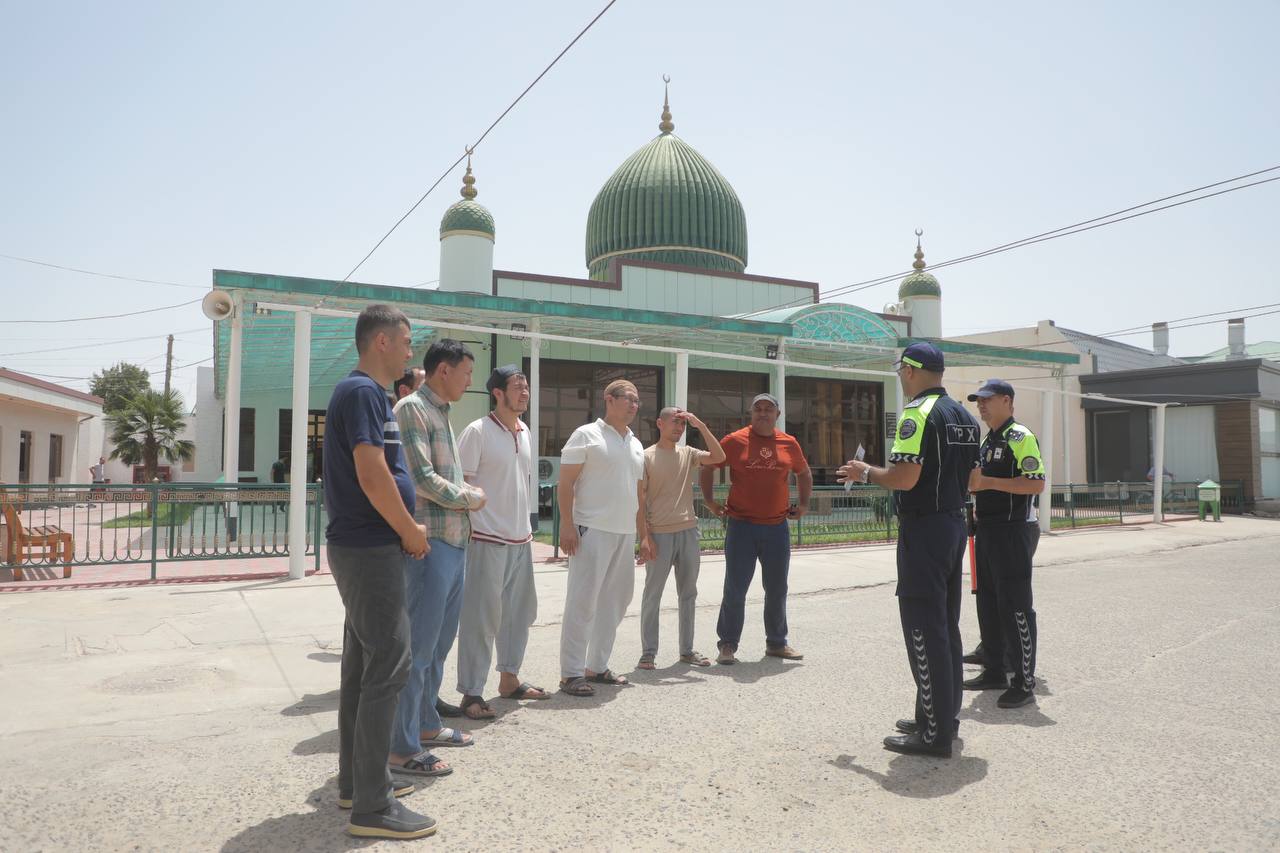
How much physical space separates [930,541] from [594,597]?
6.65 feet

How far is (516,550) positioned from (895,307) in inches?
992

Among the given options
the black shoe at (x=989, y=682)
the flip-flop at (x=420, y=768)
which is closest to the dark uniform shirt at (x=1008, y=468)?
the black shoe at (x=989, y=682)

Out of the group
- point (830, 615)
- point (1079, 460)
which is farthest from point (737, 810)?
point (1079, 460)

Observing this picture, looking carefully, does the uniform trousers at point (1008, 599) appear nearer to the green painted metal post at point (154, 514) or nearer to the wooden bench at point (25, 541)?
the green painted metal post at point (154, 514)

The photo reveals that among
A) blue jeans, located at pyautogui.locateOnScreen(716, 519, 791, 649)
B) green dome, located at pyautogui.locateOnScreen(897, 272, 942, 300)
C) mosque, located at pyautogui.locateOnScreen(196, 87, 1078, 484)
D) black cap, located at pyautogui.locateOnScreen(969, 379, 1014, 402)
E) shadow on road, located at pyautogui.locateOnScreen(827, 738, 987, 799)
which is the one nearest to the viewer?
shadow on road, located at pyautogui.locateOnScreen(827, 738, 987, 799)

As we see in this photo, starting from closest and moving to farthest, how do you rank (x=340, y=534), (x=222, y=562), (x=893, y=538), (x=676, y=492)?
1. (x=340, y=534)
2. (x=676, y=492)
3. (x=222, y=562)
4. (x=893, y=538)

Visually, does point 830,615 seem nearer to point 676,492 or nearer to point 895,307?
point 676,492

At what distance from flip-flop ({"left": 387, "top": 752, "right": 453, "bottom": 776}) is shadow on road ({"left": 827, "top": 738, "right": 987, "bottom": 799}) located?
172 centimetres

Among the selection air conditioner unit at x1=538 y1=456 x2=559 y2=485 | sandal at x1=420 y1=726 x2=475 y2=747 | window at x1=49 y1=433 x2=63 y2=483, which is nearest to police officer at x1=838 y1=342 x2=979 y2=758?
sandal at x1=420 y1=726 x2=475 y2=747

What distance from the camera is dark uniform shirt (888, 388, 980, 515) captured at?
13.3ft

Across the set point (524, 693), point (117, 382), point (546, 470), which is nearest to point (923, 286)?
point (546, 470)

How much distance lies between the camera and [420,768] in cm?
360

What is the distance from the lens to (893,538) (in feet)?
49.5

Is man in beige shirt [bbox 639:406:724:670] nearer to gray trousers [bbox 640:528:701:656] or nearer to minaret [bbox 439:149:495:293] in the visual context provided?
gray trousers [bbox 640:528:701:656]
